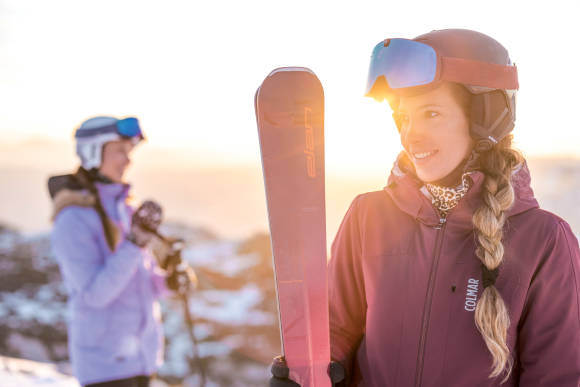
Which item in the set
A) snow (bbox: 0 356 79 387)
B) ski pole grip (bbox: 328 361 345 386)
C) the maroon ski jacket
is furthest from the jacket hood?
snow (bbox: 0 356 79 387)

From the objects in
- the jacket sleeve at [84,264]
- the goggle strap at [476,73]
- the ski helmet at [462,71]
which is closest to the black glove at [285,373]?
the ski helmet at [462,71]

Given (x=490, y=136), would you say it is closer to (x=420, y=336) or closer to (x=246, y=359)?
(x=420, y=336)

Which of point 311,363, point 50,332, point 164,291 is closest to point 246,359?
point 50,332

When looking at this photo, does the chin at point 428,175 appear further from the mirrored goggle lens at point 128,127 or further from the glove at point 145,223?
the mirrored goggle lens at point 128,127

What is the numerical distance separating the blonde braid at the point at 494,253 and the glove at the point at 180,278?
2369 millimetres

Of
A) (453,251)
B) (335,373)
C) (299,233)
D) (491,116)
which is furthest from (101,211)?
(491,116)

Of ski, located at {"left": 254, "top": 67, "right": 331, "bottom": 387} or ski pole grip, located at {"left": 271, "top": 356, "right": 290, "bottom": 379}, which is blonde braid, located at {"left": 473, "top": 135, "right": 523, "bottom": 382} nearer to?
ski, located at {"left": 254, "top": 67, "right": 331, "bottom": 387}

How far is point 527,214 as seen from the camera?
135 centimetres

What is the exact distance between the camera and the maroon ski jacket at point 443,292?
1271 mm

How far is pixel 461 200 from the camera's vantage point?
1405 millimetres

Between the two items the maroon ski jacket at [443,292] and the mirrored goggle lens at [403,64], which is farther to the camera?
the mirrored goggle lens at [403,64]

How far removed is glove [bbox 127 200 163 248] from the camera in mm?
2801

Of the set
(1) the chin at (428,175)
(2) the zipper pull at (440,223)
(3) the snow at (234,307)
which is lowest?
(3) the snow at (234,307)

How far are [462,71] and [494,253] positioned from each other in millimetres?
591
